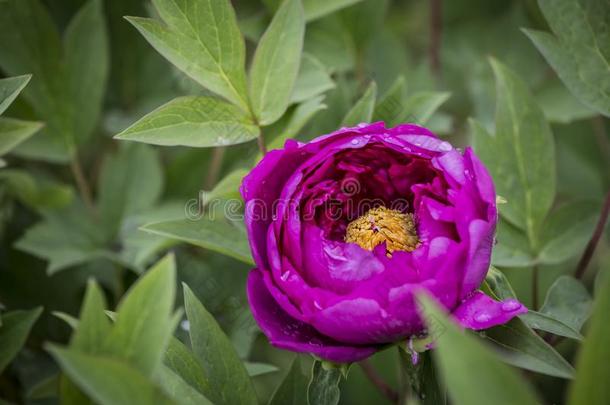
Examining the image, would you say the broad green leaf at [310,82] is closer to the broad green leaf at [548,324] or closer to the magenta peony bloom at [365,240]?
the magenta peony bloom at [365,240]

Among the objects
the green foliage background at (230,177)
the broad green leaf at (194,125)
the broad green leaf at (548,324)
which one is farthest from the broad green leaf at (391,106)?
the broad green leaf at (548,324)

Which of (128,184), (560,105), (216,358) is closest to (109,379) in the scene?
(216,358)

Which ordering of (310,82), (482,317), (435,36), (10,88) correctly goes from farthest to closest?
1. (435,36)
2. (310,82)
3. (10,88)
4. (482,317)

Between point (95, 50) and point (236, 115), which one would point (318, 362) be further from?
point (95, 50)

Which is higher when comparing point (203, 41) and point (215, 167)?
point (203, 41)

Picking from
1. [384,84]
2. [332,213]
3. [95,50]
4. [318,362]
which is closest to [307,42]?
[384,84]

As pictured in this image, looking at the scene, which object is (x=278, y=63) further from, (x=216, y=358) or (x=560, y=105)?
(x=560, y=105)
